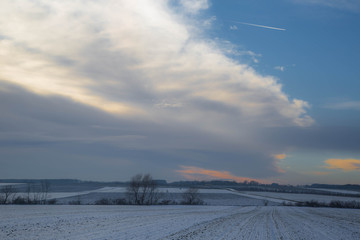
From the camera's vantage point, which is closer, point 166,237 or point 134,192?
point 166,237

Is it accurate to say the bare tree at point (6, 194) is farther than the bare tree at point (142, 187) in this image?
No

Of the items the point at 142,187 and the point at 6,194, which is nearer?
the point at 6,194

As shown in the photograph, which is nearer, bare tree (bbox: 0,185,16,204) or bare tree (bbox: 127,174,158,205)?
bare tree (bbox: 0,185,16,204)

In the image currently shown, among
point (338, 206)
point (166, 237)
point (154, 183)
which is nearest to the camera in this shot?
point (166, 237)

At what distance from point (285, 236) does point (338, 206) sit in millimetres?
80225

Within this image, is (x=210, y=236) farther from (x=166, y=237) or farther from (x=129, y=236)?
(x=129, y=236)

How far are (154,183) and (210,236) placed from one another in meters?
92.8

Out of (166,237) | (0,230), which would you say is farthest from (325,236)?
(0,230)

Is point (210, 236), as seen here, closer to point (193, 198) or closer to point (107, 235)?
Result: point (107, 235)

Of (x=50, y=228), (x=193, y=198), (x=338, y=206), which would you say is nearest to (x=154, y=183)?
(x=193, y=198)

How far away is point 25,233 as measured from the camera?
2844 centimetres

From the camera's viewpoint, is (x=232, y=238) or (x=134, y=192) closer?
(x=232, y=238)

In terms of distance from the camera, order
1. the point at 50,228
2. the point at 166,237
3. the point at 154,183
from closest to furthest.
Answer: the point at 166,237
the point at 50,228
the point at 154,183

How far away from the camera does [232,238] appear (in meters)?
27.7
